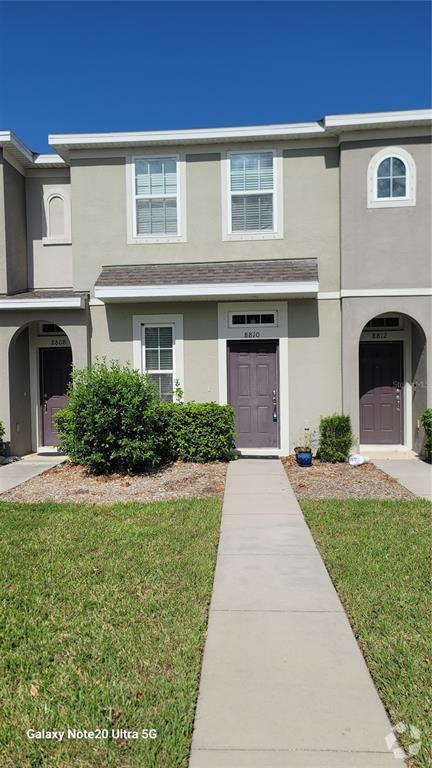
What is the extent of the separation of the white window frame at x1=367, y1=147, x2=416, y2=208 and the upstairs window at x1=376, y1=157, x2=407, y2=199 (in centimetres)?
5

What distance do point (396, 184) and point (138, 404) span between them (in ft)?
23.2

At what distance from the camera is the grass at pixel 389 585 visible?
309 centimetres

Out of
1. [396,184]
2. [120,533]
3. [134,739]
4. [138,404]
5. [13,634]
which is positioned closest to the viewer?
[134,739]

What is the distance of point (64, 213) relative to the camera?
1242cm

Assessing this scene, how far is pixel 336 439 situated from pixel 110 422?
4606 millimetres

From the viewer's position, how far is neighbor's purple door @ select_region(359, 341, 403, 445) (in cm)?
1198

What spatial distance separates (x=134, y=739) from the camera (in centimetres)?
271

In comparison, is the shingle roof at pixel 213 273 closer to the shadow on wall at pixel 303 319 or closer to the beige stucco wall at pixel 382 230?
the shadow on wall at pixel 303 319

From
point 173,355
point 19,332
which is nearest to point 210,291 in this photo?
point 173,355

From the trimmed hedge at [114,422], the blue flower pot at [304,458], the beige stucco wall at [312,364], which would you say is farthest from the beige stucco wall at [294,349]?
the trimmed hedge at [114,422]

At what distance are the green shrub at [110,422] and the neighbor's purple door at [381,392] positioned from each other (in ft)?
17.4

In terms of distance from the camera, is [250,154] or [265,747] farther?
[250,154]

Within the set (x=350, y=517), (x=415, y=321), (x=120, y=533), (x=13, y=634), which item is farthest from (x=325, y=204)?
(x=13, y=634)

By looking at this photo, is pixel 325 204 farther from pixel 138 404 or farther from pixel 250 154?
pixel 138 404
